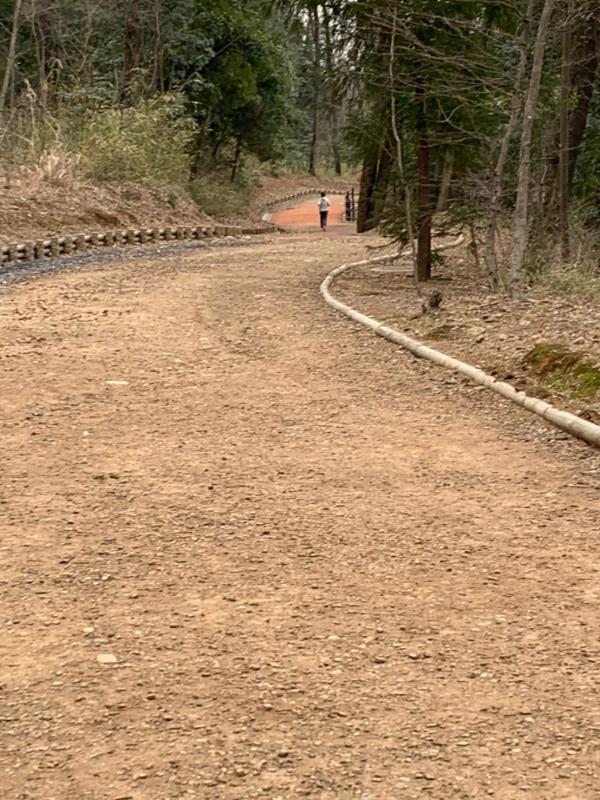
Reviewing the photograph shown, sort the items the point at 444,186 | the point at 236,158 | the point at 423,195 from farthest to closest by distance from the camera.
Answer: the point at 236,158 < the point at 423,195 < the point at 444,186

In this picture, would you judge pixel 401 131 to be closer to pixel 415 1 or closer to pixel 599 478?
pixel 415 1

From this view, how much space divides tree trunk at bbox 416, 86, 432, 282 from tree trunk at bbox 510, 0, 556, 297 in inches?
130

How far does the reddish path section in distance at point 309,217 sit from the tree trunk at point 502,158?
20.0 meters

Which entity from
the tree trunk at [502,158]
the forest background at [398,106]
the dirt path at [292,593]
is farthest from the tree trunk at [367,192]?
the dirt path at [292,593]

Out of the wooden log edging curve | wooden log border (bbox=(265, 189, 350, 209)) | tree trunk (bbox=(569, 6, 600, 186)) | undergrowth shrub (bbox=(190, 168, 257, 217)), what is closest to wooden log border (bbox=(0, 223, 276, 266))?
undergrowth shrub (bbox=(190, 168, 257, 217))

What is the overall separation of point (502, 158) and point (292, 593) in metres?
10.3

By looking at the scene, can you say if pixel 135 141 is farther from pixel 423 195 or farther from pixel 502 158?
pixel 502 158

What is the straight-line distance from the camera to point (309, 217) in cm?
4272

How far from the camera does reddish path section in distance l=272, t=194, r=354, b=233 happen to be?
3766 cm

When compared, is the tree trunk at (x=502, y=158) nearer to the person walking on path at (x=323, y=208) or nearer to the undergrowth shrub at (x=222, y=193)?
the undergrowth shrub at (x=222, y=193)

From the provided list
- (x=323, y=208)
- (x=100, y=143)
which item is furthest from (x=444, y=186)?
(x=323, y=208)

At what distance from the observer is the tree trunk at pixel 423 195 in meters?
14.9

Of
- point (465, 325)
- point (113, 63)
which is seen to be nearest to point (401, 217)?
point (465, 325)

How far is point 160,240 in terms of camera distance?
23656 mm
